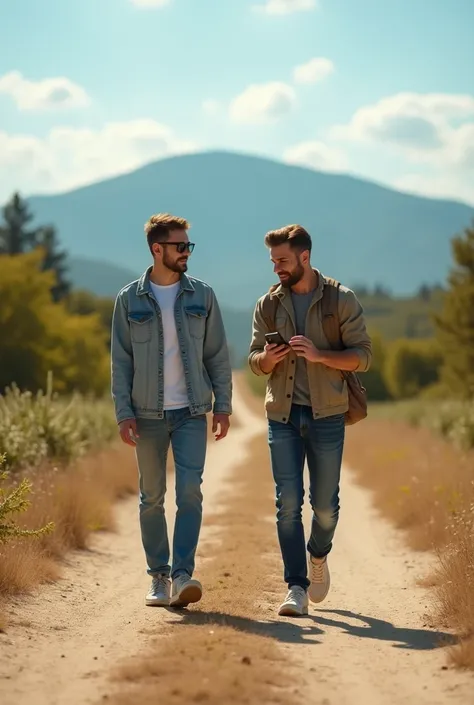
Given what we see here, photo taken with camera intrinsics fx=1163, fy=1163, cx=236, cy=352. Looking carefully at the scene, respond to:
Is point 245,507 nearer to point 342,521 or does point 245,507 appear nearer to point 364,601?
point 342,521

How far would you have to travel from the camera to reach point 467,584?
755 cm

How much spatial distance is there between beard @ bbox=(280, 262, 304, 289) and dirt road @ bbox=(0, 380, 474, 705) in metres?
→ 2.22

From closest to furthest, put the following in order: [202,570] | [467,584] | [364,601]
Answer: [467,584]
[364,601]
[202,570]

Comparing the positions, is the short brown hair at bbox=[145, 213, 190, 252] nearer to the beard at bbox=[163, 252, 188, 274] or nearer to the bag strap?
the beard at bbox=[163, 252, 188, 274]

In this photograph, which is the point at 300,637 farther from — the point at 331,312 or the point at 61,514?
the point at 61,514

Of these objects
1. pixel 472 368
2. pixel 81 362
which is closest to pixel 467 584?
pixel 472 368

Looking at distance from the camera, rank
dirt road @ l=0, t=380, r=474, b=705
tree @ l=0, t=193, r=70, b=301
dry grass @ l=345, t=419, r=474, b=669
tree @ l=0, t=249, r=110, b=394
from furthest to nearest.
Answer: tree @ l=0, t=193, r=70, b=301
tree @ l=0, t=249, r=110, b=394
dry grass @ l=345, t=419, r=474, b=669
dirt road @ l=0, t=380, r=474, b=705

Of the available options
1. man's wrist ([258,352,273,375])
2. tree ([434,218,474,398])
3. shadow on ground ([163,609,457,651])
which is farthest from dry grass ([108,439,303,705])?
tree ([434,218,474,398])

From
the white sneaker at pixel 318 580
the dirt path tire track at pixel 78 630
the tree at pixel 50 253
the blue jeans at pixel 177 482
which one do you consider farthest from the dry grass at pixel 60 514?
the tree at pixel 50 253

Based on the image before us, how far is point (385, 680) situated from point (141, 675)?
1.25m

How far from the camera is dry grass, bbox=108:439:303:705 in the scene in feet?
17.2

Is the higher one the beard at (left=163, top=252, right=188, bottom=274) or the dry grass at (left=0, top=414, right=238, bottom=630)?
the beard at (left=163, top=252, right=188, bottom=274)

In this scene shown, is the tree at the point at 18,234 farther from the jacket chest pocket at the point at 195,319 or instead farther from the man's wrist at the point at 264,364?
the man's wrist at the point at 264,364

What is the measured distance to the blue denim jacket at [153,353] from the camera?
25.6 ft
